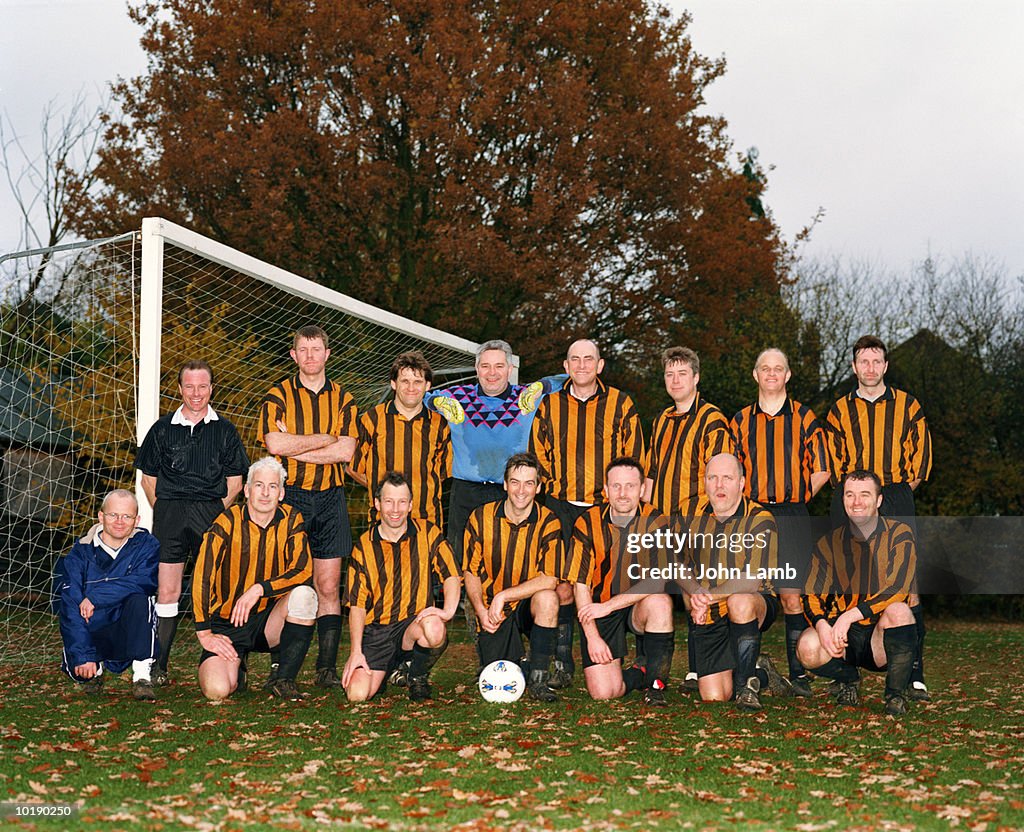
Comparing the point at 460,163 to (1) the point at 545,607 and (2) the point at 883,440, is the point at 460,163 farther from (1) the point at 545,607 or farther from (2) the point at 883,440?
(1) the point at 545,607

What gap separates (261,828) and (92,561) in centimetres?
258

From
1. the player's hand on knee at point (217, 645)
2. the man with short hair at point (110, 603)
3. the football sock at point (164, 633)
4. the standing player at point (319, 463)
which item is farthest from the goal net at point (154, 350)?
the player's hand on knee at point (217, 645)

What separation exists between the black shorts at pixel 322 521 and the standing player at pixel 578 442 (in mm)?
1043

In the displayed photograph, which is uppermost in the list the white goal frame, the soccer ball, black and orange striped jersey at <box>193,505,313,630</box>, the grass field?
the white goal frame

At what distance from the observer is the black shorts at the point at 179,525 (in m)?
5.42

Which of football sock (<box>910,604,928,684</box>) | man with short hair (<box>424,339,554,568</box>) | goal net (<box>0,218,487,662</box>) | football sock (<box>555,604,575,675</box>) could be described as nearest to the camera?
football sock (<box>910,604,928,684</box>)

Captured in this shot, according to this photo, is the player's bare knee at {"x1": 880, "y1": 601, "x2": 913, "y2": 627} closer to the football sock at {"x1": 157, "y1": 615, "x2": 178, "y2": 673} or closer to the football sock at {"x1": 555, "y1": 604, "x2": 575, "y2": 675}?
the football sock at {"x1": 555, "y1": 604, "x2": 575, "y2": 675}

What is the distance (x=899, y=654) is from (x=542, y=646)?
1499 mm

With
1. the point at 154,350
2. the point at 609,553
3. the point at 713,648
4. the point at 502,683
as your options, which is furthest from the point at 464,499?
the point at 154,350

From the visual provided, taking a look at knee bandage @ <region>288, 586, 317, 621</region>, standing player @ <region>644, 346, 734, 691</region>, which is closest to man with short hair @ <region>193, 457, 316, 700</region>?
knee bandage @ <region>288, 586, 317, 621</region>

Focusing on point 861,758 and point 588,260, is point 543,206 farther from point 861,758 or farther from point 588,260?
point 861,758

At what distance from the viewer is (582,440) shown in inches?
210

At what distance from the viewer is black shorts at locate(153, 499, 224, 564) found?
5.42 metres

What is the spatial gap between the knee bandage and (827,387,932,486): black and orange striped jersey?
2515mm
